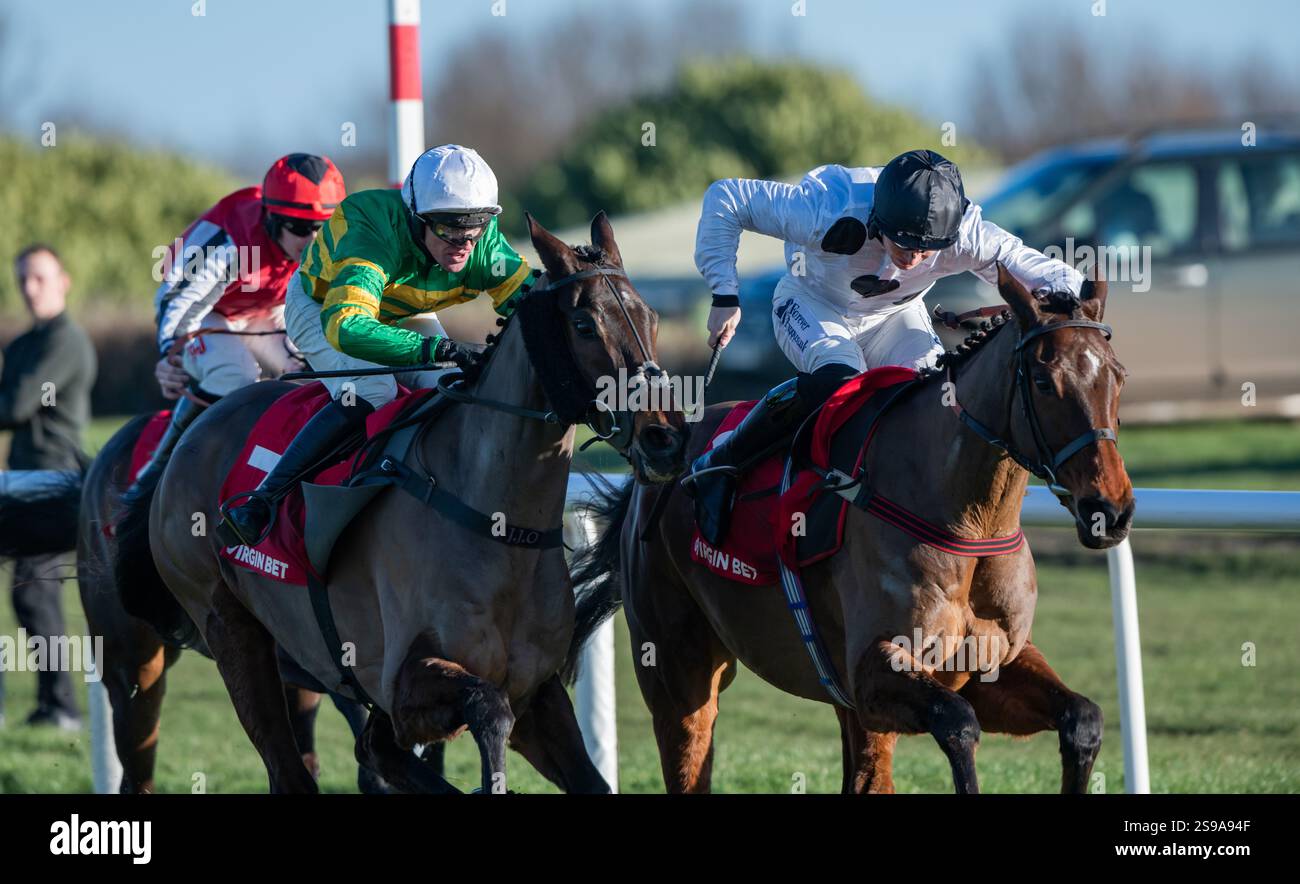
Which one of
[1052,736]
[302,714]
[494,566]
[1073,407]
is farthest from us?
[1052,736]

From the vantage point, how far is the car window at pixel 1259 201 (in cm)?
1181

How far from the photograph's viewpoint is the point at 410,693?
4.00 meters

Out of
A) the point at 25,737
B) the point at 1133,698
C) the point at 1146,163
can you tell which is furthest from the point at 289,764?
the point at 1146,163

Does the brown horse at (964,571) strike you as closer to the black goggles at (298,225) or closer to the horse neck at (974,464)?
the horse neck at (974,464)

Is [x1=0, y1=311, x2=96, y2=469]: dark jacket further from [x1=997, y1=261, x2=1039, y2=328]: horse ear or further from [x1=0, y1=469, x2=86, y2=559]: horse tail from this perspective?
[x1=997, y1=261, x2=1039, y2=328]: horse ear

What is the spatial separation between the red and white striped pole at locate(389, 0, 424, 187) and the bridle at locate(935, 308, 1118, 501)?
2.68 m

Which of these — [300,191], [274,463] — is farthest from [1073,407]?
[300,191]

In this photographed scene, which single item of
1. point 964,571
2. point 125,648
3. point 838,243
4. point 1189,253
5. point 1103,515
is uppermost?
point 1189,253

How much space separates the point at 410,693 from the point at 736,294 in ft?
4.72

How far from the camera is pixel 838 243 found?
457 centimetres

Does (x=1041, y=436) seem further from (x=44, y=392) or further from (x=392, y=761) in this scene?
(x=44, y=392)

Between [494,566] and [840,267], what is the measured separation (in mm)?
1350

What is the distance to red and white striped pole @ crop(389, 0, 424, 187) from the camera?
19.6ft
